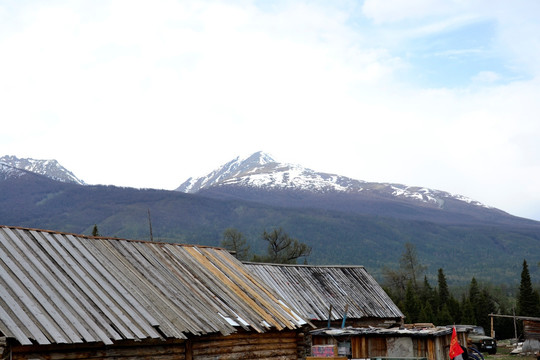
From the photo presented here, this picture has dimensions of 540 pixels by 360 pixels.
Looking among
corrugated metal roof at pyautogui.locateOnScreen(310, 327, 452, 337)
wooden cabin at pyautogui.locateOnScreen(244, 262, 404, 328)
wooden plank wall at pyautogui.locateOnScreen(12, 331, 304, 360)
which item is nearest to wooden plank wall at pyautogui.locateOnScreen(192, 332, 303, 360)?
wooden plank wall at pyautogui.locateOnScreen(12, 331, 304, 360)

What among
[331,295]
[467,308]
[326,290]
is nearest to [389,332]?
[331,295]

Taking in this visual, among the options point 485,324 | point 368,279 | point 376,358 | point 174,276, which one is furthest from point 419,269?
point 174,276

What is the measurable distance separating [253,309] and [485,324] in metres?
58.4

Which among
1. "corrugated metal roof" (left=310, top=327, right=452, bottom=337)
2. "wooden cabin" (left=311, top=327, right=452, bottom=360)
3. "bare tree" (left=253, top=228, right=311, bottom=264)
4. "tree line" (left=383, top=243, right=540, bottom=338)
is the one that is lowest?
"wooden cabin" (left=311, top=327, right=452, bottom=360)

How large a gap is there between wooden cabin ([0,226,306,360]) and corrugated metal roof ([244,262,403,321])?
11.9 metres

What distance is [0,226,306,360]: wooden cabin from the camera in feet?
46.9

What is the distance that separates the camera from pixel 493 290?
11362cm

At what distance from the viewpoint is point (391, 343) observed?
2681cm

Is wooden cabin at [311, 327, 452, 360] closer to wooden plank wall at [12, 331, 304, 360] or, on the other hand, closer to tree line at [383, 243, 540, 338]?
wooden plank wall at [12, 331, 304, 360]

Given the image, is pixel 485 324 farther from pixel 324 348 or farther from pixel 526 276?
pixel 324 348

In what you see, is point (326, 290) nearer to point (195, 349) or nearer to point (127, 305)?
point (195, 349)

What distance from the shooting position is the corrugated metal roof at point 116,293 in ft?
47.4

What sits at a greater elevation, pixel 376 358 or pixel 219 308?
pixel 219 308

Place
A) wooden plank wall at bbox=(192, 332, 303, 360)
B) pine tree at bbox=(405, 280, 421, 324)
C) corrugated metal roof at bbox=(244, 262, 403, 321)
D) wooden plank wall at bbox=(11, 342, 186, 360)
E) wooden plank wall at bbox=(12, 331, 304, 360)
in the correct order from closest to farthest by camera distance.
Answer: wooden plank wall at bbox=(11, 342, 186, 360)
wooden plank wall at bbox=(12, 331, 304, 360)
wooden plank wall at bbox=(192, 332, 303, 360)
corrugated metal roof at bbox=(244, 262, 403, 321)
pine tree at bbox=(405, 280, 421, 324)
